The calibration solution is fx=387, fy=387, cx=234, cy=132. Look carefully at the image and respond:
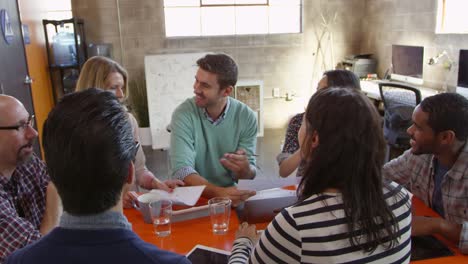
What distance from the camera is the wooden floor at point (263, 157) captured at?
167 inches

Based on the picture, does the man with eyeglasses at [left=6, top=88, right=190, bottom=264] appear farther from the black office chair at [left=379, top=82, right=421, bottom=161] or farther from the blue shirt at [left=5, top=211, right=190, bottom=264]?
the black office chair at [left=379, top=82, right=421, bottom=161]

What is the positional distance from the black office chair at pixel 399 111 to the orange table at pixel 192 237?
7.84 feet

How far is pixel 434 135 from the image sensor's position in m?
1.62

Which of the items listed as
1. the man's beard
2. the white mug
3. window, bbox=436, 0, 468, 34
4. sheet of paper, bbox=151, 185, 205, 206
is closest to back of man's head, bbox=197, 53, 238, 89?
sheet of paper, bbox=151, 185, 205, 206

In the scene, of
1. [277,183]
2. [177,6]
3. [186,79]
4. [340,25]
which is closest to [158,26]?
[177,6]

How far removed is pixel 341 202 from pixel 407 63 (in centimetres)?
432

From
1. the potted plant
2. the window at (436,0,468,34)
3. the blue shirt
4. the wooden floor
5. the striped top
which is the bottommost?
the wooden floor

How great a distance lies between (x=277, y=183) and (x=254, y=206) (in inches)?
15.9

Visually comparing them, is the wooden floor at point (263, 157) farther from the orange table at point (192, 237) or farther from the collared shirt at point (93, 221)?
the collared shirt at point (93, 221)

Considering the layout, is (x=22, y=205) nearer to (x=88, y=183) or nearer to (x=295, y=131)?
(x=88, y=183)

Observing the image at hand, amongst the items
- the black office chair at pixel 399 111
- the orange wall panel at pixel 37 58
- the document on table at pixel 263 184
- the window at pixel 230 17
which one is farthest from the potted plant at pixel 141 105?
the document on table at pixel 263 184

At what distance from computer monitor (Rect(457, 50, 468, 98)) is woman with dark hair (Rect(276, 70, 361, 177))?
2.17 m

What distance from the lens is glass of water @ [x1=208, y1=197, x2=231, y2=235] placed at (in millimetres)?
1409

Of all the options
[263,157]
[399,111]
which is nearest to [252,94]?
[263,157]
